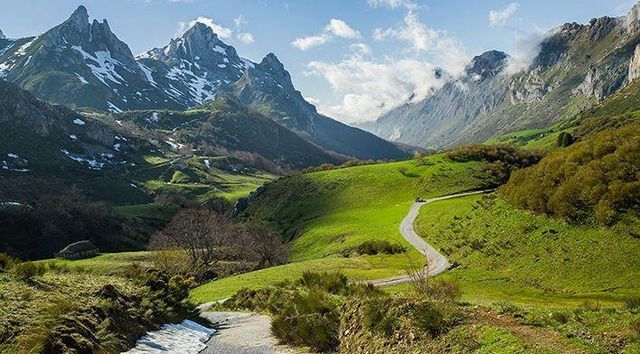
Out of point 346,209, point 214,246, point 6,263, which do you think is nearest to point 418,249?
point 214,246

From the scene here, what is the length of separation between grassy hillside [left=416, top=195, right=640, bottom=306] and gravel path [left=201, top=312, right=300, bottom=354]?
35.5ft

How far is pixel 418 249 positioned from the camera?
55844 millimetres

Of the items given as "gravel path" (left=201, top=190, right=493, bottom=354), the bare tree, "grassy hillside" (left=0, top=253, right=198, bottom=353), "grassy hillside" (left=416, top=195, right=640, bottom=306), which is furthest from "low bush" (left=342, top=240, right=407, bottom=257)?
"grassy hillside" (left=0, top=253, right=198, bottom=353)

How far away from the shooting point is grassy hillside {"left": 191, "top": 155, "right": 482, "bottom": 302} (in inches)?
2013

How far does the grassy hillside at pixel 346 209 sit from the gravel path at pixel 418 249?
1.33m

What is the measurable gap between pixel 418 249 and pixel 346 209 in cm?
4562

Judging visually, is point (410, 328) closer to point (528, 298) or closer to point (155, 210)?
point (528, 298)

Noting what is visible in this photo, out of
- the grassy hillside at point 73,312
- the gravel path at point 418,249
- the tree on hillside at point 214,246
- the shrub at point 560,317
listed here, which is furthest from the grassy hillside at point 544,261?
the tree on hillside at point 214,246

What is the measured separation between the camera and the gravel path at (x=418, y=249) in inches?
1610

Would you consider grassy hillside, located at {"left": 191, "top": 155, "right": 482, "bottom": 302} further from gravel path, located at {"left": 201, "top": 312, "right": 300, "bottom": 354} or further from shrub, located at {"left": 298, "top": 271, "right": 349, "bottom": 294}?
gravel path, located at {"left": 201, "top": 312, "right": 300, "bottom": 354}

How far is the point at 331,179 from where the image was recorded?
121m

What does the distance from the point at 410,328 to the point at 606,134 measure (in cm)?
3510

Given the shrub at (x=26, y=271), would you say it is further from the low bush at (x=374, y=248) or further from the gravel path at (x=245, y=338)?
the low bush at (x=374, y=248)

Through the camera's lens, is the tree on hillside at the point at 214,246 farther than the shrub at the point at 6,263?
Yes
